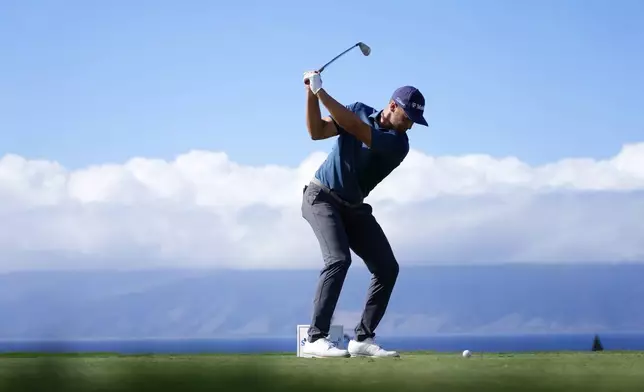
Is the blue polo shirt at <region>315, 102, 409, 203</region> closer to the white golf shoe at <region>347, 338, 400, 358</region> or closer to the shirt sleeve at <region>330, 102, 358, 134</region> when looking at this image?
the shirt sleeve at <region>330, 102, 358, 134</region>

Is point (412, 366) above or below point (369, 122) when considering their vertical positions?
below

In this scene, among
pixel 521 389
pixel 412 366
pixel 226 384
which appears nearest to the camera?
pixel 226 384

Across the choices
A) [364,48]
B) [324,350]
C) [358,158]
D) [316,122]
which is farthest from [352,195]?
[364,48]

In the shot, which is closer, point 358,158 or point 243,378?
point 243,378

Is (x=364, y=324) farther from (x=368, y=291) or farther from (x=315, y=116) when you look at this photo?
(x=315, y=116)

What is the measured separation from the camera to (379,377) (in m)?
4.92

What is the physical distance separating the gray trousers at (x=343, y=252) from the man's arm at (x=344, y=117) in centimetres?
63

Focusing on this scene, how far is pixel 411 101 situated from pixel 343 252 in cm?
134

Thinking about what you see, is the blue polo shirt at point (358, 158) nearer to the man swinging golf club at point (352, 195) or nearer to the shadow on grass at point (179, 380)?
the man swinging golf club at point (352, 195)

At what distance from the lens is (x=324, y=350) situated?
25.4 feet

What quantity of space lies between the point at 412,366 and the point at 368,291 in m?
2.41

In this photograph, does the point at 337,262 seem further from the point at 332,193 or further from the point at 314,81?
the point at 314,81

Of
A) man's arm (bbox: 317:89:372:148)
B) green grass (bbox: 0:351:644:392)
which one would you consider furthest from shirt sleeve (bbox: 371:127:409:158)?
green grass (bbox: 0:351:644:392)

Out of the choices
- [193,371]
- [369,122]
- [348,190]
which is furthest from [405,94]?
[193,371]
